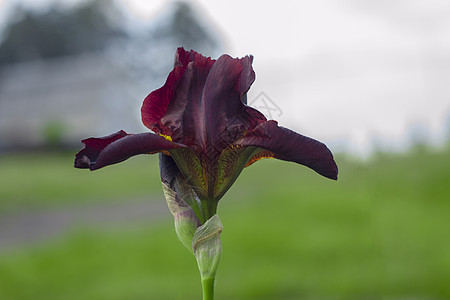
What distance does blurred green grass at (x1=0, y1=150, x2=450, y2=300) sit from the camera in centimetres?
397

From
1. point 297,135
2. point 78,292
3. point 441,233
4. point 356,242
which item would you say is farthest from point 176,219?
point 441,233

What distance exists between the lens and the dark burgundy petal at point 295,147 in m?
0.32

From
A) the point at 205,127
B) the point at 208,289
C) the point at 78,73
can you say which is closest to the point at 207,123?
the point at 205,127

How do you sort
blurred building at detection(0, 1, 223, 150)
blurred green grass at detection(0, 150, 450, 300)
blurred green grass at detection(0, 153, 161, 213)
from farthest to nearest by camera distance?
blurred building at detection(0, 1, 223, 150) → blurred green grass at detection(0, 153, 161, 213) → blurred green grass at detection(0, 150, 450, 300)

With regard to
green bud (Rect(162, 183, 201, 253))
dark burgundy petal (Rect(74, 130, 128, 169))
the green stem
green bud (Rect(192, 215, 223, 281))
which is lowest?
the green stem

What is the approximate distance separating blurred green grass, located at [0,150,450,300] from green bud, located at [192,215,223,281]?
2.40 meters

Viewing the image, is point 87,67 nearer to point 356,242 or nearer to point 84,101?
point 84,101

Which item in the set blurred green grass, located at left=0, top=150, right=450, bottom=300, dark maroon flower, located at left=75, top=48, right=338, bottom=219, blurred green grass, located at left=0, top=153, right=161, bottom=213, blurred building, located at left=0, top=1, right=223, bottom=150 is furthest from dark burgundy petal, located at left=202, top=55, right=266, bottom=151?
blurred building, located at left=0, top=1, right=223, bottom=150

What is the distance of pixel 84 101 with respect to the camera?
59.3 feet

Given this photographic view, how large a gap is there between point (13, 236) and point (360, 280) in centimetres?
487

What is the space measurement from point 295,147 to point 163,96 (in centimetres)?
12

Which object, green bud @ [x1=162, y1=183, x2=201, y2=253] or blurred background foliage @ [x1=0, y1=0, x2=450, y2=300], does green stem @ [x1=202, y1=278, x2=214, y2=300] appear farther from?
blurred background foliage @ [x1=0, y1=0, x2=450, y2=300]

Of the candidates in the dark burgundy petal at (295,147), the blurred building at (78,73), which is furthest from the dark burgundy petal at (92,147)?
the blurred building at (78,73)

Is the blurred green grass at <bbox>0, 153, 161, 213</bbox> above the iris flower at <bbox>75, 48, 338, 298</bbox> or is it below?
above
